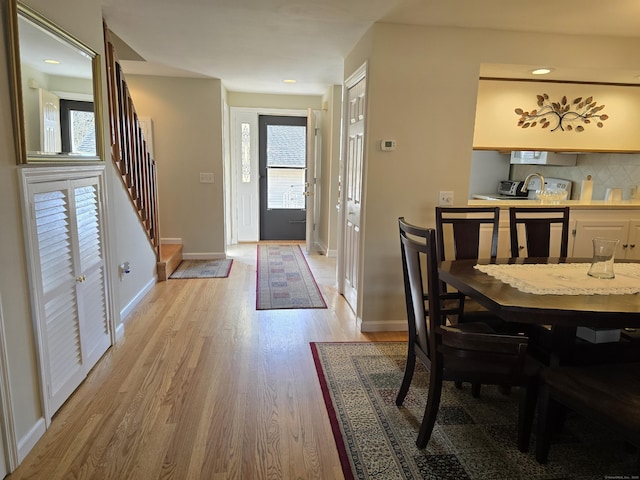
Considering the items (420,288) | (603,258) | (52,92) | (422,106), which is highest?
(422,106)

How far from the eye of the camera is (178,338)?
121 inches

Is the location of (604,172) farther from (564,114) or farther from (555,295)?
(555,295)

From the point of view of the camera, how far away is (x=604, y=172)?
424 cm

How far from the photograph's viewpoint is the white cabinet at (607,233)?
11.3 ft

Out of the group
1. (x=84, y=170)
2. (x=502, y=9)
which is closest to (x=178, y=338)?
(x=84, y=170)

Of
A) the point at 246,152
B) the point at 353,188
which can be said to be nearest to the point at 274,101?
the point at 246,152

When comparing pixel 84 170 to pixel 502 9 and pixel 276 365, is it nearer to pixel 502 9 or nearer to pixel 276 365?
pixel 276 365

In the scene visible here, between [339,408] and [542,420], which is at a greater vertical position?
[542,420]

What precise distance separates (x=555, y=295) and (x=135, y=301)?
10.9 ft

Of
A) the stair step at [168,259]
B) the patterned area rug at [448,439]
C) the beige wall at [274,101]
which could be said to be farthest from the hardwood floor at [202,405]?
the beige wall at [274,101]

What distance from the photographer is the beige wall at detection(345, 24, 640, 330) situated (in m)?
2.97

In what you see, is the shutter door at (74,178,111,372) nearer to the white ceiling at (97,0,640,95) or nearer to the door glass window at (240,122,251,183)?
the white ceiling at (97,0,640,95)

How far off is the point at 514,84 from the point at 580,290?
2.41 m

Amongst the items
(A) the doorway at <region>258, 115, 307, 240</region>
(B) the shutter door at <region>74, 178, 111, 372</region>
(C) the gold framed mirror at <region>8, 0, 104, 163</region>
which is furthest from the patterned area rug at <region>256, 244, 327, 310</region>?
(C) the gold framed mirror at <region>8, 0, 104, 163</region>
